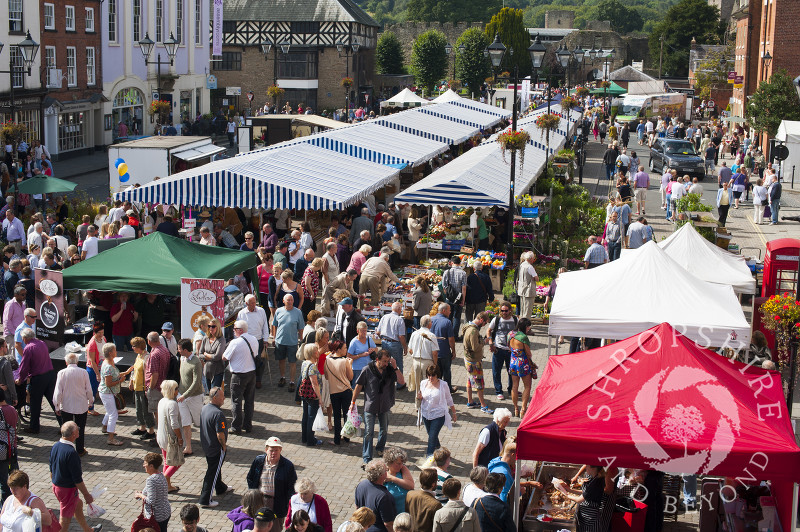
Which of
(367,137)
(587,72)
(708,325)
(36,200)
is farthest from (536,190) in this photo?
(587,72)

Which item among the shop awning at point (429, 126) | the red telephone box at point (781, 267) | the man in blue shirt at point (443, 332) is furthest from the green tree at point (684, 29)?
the man in blue shirt at point (443, 332)

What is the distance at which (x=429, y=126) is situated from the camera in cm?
3228

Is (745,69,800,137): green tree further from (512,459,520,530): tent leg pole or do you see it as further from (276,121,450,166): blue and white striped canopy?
(512,459,520,530): tent leg pole

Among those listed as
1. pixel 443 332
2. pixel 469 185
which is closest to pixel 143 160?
pixel 469 185

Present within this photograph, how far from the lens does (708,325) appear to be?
11.3 m

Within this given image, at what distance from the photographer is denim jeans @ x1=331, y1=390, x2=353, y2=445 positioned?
10898 millimetres

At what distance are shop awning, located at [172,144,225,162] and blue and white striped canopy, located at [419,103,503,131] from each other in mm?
11922

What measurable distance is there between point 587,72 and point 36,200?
274 ft

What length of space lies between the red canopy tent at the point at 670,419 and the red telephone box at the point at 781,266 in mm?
6632

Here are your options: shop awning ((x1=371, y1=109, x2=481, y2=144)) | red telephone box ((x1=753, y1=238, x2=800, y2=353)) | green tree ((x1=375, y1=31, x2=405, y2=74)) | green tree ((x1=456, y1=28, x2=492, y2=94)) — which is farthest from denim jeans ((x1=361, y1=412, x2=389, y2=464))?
green tree ((x1=375, y1=31, x2=405, y2=74))

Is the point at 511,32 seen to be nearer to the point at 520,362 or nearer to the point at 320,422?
the point at 520,362

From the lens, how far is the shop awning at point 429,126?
30.7 metres

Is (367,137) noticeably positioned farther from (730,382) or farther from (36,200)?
(730,382)

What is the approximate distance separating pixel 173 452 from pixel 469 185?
34.2 ft
